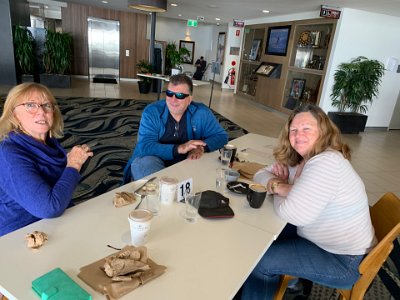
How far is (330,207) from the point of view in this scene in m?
1.41

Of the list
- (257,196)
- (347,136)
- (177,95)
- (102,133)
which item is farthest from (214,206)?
(347,136)

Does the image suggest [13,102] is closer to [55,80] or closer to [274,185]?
[274,185]

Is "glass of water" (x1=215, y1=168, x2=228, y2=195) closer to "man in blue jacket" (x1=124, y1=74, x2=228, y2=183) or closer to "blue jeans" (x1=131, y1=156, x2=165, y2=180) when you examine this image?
"man in blue jacket" (x1=124, y1=74, x2=228, y2=183)

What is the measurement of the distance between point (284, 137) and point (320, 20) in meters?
6.39

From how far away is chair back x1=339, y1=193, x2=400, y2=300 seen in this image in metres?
1.32

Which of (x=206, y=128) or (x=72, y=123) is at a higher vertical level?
(x=206, y=128)

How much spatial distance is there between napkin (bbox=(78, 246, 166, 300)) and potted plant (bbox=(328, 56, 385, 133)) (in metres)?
6.56

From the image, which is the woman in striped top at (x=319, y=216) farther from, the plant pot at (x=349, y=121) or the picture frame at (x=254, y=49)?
the picture frame at (x=254, y=49)

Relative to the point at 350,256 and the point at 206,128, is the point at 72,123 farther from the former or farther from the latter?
the point at 350,256

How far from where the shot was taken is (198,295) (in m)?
0.89

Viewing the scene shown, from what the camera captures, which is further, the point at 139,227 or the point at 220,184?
the point at 220,184

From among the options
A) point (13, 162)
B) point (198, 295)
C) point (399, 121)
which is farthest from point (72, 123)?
point (399, 121)

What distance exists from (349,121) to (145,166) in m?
5.98

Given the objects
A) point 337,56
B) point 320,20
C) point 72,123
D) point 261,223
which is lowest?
point 72,123
